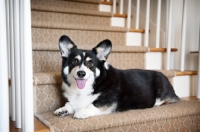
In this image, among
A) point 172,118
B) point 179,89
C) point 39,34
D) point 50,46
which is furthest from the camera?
point 179,89

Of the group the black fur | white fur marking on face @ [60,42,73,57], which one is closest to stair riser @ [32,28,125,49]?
white fur marking on face @ [60,42,73,57]

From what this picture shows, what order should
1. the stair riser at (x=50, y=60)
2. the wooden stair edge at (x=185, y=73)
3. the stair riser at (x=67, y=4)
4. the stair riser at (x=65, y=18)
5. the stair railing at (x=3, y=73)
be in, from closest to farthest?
the stair railing at (x=3, y=73) → the stair riser at (x=50, y=60) → the wooden stair edge at (x=185, y=73) → the stair riser at (x=65, y=18) → the stair riser at (x=67, y=4)

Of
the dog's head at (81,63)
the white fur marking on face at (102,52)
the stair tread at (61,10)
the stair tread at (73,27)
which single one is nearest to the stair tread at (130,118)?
the dog's head at (81,63)

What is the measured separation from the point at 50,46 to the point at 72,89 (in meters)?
0.46

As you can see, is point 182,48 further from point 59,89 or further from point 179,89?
point 59,89

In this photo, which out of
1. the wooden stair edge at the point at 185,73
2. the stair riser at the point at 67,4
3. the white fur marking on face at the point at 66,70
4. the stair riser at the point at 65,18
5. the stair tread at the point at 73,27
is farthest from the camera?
the stair riser at the point at 67,4

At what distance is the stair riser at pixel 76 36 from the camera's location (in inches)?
74.9

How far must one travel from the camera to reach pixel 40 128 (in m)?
1.15

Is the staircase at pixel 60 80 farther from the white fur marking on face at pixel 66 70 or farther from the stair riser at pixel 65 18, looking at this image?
the white fur marking on face at pixel 66 70

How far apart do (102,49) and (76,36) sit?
0.69 metres

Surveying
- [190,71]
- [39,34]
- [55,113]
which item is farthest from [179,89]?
[39,34]

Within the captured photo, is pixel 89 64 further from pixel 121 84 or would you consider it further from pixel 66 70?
pixel 121 84

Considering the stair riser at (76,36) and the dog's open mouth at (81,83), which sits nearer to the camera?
the dog's open mouth at (81,83)

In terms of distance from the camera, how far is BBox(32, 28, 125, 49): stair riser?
1.90 meters
